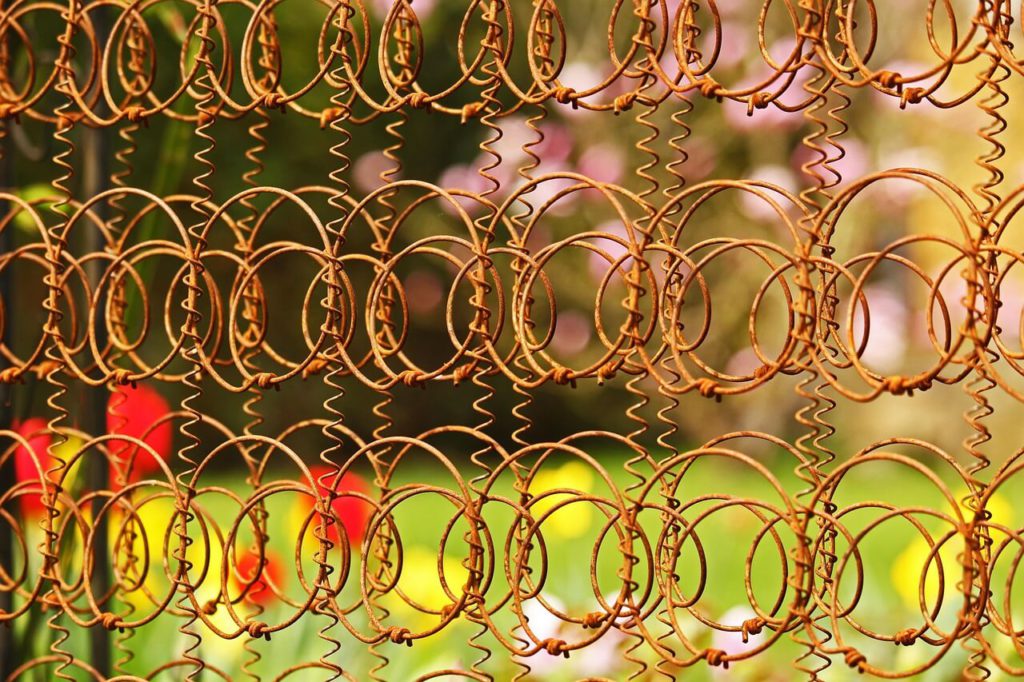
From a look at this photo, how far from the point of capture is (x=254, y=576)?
1.41ft

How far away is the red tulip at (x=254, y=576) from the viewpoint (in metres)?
0.45

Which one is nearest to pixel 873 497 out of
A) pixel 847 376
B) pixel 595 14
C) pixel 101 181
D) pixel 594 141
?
pixel 847 376

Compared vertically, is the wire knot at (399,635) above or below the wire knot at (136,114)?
below

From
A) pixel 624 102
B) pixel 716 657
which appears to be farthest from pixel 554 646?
pixel 624 102

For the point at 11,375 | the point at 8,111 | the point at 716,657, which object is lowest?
the point at 716,657

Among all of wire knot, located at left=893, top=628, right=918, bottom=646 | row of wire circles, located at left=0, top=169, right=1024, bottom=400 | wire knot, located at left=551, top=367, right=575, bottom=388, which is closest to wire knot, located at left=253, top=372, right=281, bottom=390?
row of wire circles, located at left=0, top=169, right=1024, bottom=400

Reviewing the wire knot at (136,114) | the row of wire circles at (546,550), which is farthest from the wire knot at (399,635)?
the wire knot at (136,114)

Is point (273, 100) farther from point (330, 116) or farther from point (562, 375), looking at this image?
point (562, 375)

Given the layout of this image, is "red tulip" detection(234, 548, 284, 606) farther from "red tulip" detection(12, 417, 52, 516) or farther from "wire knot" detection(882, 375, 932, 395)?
"wire knot" detection(882, 375, 932, 395)

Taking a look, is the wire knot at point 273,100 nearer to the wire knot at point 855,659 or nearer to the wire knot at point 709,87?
the wire knot at point 709,87

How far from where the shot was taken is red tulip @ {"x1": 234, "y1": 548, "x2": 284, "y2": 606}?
0.45 meters

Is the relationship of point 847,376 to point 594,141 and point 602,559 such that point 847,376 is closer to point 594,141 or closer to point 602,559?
point 594,141

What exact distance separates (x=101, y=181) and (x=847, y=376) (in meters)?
1.76

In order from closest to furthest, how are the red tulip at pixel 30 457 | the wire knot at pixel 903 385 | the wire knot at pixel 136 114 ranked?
the wire knot at pixel 903 385 < the wire knot at pixel 136 114 < the red tulip at pixel 30 457
